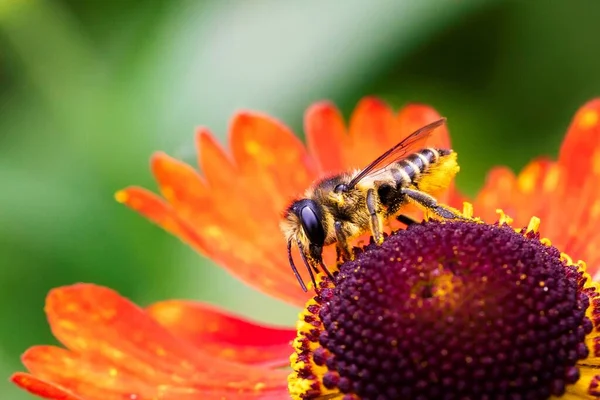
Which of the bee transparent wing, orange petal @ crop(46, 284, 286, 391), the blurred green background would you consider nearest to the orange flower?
orange petal @ crop(46, 284, 286, 391)

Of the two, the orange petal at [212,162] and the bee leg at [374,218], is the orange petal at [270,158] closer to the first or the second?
the orange petal at [212,162]

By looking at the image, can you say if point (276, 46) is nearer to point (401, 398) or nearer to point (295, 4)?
point (295, 4)

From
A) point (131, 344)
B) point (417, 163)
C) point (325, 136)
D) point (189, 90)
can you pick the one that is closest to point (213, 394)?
point (131, 344)

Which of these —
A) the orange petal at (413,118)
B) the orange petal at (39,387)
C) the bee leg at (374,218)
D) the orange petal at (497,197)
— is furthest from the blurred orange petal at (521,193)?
the orange petal at (39,387)

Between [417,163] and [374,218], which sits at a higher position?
[417,163]

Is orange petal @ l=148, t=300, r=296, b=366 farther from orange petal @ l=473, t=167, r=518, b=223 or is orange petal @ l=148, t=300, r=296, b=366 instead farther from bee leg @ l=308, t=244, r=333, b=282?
orange petal @ l=473, t=167, r=518, b=223

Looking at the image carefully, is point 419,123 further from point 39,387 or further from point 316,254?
point 39,387
